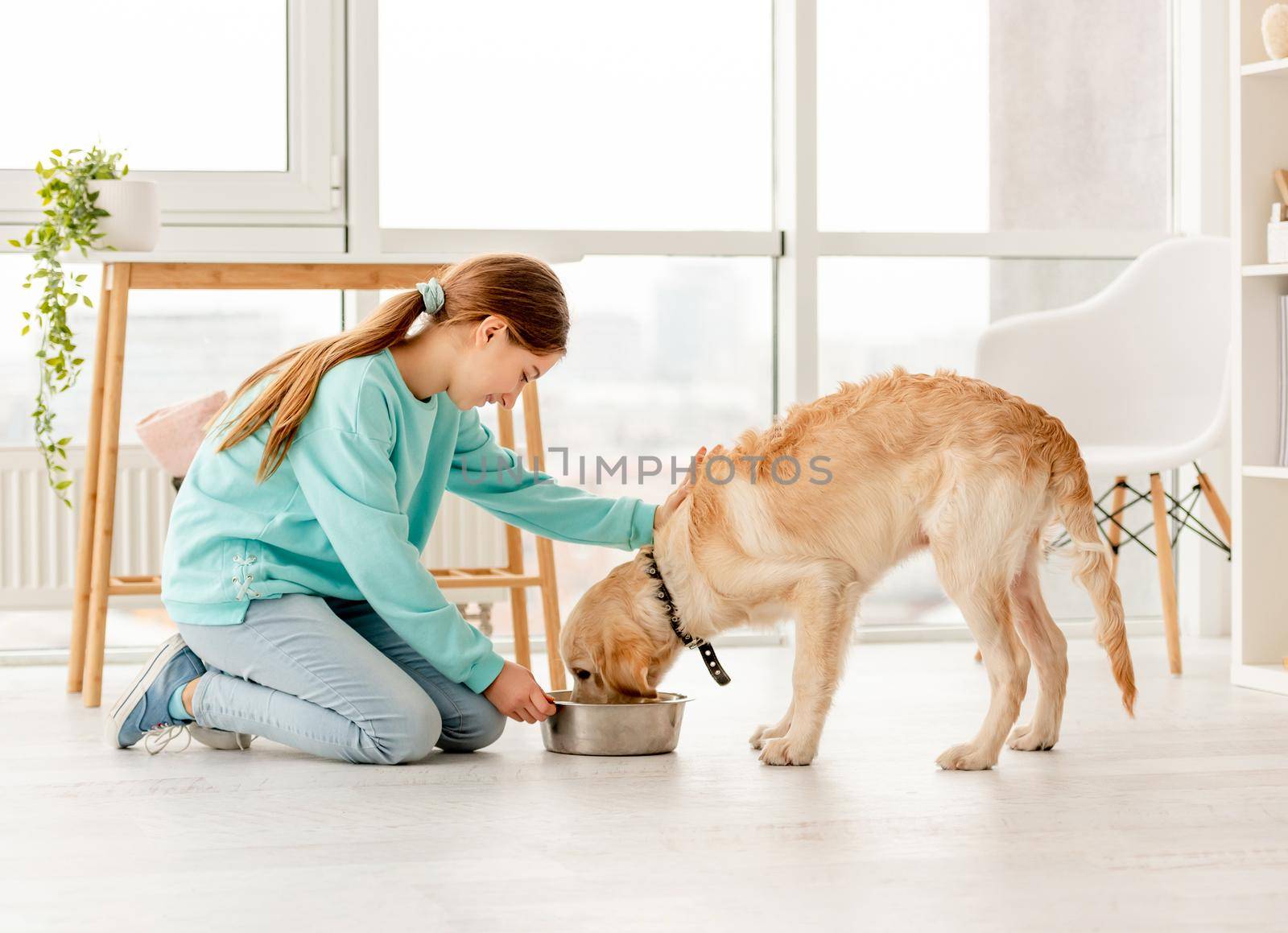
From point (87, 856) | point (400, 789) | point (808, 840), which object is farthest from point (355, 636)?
point (808, 840)

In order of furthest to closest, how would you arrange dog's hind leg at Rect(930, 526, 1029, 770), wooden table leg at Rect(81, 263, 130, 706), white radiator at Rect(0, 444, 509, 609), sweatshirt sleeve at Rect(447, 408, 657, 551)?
1. white radiator at Rect(0, 444, 509, 609)
2. wooden table leg at Rect(81, 263, 130, 706)
3. sweatshirt sleeve at Rect(447, 408, 657, 551)
4. dog's hind leg at Rect(930, 526, 1029, 770)

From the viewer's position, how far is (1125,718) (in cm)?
265

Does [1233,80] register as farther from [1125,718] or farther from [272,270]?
[272,270]

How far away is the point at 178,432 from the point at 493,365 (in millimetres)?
1079

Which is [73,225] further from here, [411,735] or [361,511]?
[411,735]

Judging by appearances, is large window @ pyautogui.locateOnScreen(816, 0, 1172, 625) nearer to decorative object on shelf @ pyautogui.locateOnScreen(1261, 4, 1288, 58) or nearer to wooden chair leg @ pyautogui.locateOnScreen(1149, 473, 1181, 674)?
wooden chair leg @ pyautogui.locateOnScreen(1149, 473, 1181, 674)

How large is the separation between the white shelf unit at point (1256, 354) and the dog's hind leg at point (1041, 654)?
983 mm

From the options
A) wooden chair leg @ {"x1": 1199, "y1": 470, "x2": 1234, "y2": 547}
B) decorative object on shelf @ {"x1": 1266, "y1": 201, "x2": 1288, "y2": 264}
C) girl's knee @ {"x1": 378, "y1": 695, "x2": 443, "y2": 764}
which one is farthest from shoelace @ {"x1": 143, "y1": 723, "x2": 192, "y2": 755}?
wooden chair leg @ {"x1": 1199, "y1": 470, "x2": 1234, "y2": 547}

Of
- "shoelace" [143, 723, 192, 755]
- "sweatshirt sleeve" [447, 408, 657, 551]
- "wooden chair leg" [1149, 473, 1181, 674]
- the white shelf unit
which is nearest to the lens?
"shoelace" [143, 723, 192, 755]

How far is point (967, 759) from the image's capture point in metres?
2.17

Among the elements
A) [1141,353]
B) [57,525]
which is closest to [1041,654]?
[1141,353]

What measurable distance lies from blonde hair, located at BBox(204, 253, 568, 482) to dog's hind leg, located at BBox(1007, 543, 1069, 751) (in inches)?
33.9

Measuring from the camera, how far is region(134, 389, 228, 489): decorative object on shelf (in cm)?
305

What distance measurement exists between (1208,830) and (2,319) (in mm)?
3070
